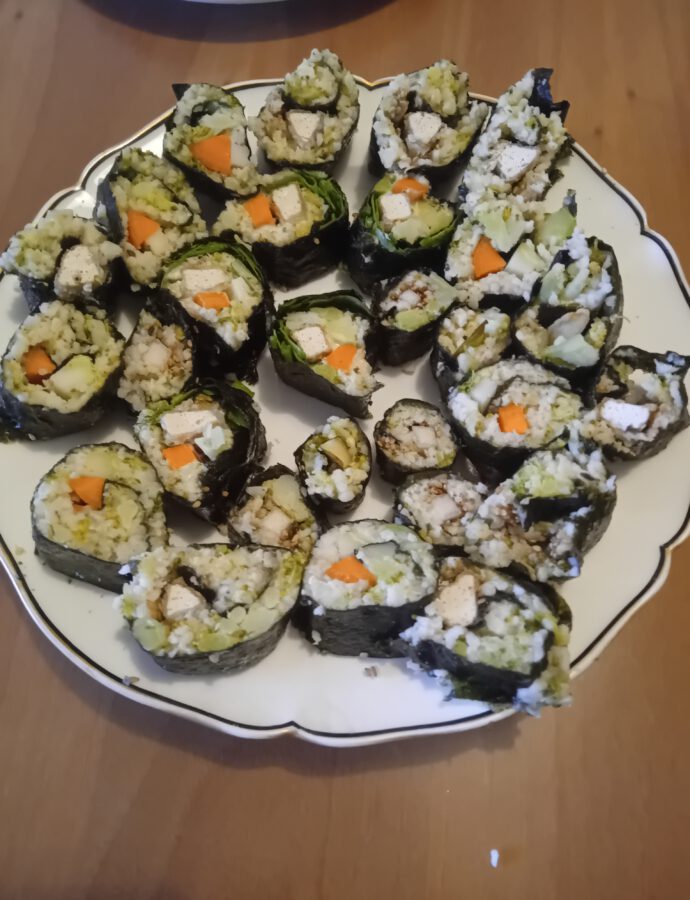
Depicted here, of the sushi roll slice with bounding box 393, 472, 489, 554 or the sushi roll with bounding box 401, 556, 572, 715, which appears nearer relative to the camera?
the sushi roll with bounding box 401, 556, 572, 715

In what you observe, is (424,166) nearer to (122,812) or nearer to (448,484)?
(448,484)

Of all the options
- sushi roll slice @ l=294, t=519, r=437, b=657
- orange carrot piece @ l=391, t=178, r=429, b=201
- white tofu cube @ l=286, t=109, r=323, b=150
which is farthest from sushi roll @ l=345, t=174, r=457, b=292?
sushi roll slice @ l=294, t=519, r=437, b=657

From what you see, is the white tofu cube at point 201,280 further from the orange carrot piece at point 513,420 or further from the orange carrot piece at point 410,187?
the orange carrot piece at point 513,420

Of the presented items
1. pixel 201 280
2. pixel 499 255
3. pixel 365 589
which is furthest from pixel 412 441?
pixel 201 280

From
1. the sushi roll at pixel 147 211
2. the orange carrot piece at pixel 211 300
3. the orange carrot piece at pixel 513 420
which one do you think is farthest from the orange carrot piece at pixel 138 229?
the orange carrot piece at pixel 513 420

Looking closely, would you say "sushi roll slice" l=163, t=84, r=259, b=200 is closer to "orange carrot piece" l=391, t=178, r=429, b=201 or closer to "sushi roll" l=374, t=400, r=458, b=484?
"orange carrot piece" l=391, t=178, r=429, b=201

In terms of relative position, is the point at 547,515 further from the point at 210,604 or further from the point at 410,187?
the point at 410,187
